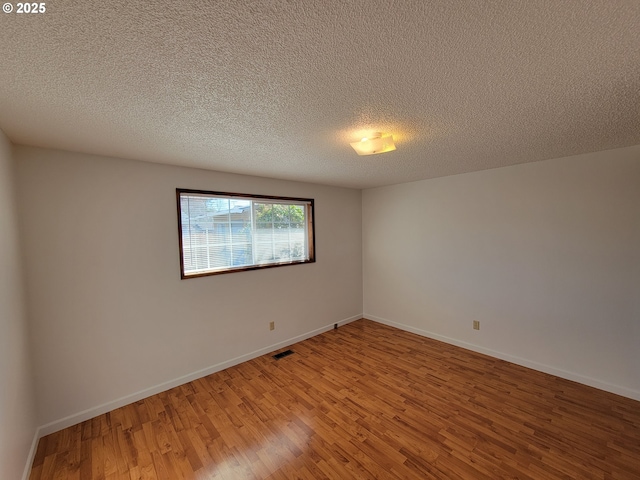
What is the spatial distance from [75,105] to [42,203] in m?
1.15

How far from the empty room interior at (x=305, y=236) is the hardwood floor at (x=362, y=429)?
0.07ft

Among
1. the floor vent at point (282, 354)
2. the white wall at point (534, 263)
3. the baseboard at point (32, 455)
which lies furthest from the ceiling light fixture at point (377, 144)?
the baseboard at point (32, 455)

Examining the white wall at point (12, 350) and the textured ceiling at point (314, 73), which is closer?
the textured ceiling at point (314, 73)

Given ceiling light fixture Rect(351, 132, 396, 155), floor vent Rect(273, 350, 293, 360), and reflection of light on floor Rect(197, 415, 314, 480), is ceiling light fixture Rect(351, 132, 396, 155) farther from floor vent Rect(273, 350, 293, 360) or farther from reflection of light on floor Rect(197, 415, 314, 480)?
floor vent Rect(273, 350, 293, 360)

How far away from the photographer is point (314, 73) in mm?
1143

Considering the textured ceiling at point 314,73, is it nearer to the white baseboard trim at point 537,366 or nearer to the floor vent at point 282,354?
the white baseboard trim at point 537,366

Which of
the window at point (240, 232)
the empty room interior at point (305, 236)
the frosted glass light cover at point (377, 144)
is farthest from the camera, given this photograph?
the window at point (240, 232)

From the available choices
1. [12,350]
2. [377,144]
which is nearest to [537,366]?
[377,144]

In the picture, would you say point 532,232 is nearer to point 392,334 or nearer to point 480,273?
point 480,273

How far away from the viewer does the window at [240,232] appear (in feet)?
9.05

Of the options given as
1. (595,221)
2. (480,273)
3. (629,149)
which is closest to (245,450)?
(480,273)

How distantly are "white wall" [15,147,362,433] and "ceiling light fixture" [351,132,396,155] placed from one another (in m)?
1.72

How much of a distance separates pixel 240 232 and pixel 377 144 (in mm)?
1972

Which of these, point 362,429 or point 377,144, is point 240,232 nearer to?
point 377,144
